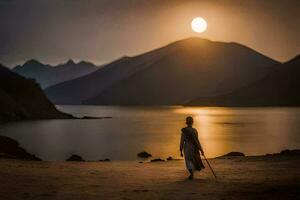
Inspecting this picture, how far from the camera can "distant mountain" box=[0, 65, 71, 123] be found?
139887mm

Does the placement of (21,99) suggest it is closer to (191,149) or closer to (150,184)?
(191,149)

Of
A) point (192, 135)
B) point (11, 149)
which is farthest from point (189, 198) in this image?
point (11, 149)

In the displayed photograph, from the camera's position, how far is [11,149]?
38.7 metres

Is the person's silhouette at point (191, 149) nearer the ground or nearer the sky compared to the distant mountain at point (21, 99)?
nearer the ground

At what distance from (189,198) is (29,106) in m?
151

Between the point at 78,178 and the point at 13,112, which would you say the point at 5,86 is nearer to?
the point at 13,112

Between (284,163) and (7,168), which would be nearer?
(7,168)

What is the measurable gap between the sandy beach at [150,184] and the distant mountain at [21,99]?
126548 mm

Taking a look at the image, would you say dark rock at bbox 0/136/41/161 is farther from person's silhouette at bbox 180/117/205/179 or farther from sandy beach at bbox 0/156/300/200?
person's silhouette at bbox 180/117/205/179

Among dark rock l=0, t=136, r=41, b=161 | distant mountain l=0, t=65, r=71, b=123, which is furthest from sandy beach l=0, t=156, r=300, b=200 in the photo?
distant mountain l=0, t=65, r=71, b=123

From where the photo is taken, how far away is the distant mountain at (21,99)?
13989cm

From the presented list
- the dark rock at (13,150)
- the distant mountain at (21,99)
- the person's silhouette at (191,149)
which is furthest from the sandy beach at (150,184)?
the distant mountain at (21,99)

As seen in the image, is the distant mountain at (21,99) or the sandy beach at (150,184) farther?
the distant mountain at (21,99)

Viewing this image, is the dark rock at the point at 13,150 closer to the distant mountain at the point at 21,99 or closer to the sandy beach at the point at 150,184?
the sandy beach at the point at 150,184
